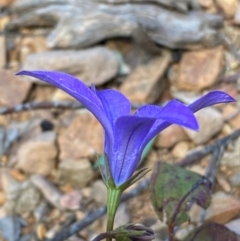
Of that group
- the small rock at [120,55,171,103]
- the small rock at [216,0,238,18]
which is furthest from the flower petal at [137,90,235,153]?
the small rock at [216,0,238,18]

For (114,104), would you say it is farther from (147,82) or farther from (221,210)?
(147,82)

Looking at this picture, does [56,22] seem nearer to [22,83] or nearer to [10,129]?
[22,83]

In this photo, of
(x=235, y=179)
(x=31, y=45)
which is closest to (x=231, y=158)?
(x=235, y=179)

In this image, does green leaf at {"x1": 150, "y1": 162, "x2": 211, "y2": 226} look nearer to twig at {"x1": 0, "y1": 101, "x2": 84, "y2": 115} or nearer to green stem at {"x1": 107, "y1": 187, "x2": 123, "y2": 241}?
green stem at {"x1": 107, "y1": 187, "x2": 123, "y2": 241}

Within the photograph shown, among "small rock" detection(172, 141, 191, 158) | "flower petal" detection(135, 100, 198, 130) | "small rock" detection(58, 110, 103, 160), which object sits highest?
"flower petal" detection(135, 100, 198, 130)

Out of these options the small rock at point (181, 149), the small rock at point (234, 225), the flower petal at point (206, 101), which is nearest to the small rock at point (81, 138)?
the small rock at point (181, 149)

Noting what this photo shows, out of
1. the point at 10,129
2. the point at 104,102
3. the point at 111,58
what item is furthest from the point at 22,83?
the point at 104,102
